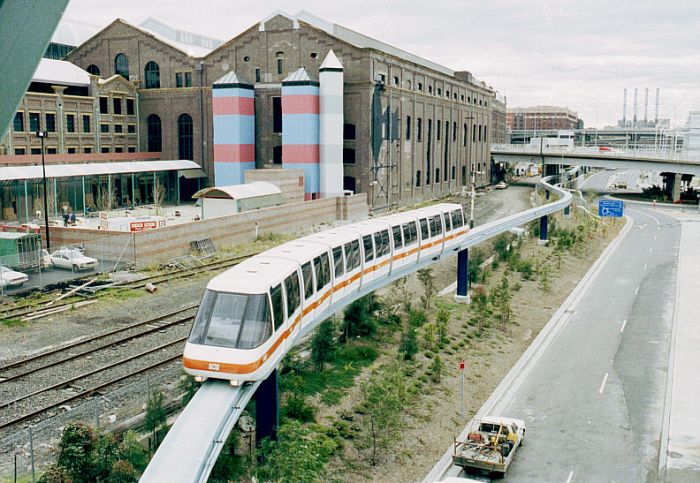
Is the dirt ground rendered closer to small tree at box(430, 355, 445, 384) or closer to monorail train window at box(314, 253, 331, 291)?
small tree at box(430, 355, 445, 384)

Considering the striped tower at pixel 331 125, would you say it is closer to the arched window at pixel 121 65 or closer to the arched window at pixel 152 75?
the arched window at pixel 152 75

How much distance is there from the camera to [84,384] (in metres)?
21.4

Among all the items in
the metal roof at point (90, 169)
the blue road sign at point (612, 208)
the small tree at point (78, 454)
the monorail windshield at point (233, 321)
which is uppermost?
the metal roof at point (90, 169)

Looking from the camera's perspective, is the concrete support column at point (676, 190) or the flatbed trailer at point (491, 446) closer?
the flatbed trailer at point (491, 446)

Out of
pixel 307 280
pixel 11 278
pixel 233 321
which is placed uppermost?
pixel 307 280

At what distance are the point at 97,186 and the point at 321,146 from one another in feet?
71.0

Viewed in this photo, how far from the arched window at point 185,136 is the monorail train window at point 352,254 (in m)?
58.0

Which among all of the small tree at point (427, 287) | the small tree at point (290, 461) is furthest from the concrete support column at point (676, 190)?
the small tree at point (290, 461)

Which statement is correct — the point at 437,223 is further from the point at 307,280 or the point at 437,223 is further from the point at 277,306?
the point at 277,306

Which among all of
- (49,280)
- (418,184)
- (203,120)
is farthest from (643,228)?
(49,280)

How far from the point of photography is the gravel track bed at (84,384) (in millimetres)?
19375

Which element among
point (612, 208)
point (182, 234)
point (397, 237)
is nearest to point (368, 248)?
point (397, 237)

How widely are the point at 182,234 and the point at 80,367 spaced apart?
A: 20.1m

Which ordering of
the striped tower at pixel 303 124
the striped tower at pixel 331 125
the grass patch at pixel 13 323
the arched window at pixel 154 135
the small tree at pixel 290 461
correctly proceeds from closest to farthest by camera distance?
1. the small tree at pixel 290 461
2. the grass patch at pixel 13 323
3. the striped tower at pixel 331 125
4. the striped tower at pixel 303 124
5. the arched window at pixel 154 135
